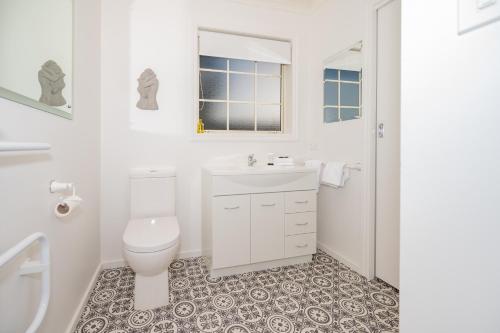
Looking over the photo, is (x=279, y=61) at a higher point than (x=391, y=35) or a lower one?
higher

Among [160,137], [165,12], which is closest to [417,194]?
[160,137]

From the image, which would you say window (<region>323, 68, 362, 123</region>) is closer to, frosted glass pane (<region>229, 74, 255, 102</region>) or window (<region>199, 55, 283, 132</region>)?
window (<region>199, 55, 283, 132</region>)

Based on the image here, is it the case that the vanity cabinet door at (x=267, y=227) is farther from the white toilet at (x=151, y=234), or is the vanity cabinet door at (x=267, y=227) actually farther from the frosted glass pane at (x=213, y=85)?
the frosted glass pane at (x=213, y=85)

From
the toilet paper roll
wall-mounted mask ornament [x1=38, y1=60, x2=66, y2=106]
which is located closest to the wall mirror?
wall-mounted mask ornament [x1=38, y1=60, x2=66, y2=106]

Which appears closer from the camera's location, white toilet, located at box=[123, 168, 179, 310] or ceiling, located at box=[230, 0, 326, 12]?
white toilet, located at box=[123, 168, 179, 310]

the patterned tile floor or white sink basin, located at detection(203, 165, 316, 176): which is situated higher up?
white sink basin, located at detection(203, 165, 316, 176)

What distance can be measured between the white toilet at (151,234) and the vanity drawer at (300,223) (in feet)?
3.28

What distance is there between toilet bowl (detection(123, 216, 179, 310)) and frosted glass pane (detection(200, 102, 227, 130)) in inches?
47.5

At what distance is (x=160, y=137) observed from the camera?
7.84 ft

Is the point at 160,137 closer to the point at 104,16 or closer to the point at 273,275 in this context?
the point at 104,16

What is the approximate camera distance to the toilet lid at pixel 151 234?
1566mm

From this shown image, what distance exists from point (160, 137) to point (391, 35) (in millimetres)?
2122

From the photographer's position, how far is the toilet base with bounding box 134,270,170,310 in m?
1.70

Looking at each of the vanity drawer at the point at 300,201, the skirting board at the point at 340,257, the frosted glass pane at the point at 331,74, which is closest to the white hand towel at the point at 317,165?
the vanity drawer at the point at 300,201
